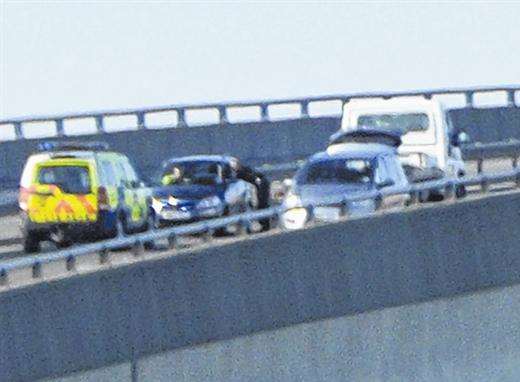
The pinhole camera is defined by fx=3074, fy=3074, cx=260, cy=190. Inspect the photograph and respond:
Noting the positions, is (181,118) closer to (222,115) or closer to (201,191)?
(222,115)

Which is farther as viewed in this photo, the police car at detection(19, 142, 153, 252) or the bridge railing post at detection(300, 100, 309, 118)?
the bridge railing post at detection(300, 100, 309, 118)

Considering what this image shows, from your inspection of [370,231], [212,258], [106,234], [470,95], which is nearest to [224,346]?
[212,258]

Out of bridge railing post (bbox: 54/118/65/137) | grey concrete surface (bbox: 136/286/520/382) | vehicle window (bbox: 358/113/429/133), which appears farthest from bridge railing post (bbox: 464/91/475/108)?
grey concrete surface (bbox: 136/286/520/382)

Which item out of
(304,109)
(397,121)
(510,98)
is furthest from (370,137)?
(510,98)

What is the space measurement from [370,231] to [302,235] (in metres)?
1.55

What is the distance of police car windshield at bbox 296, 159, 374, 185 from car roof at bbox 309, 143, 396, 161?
0.39ft

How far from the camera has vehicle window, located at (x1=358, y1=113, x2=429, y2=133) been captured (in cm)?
5094

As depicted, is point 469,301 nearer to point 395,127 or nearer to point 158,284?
point 158,284

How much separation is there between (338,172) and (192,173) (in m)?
3.71

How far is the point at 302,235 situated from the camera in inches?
1292

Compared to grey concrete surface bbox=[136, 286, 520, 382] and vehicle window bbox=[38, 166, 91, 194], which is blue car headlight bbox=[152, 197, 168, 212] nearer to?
vehicle window bbox=[38, 166, 91, 194]

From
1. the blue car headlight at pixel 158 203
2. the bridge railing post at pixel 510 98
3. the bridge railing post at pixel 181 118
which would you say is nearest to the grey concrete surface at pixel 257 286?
the blue car headlight at pixel 158 203

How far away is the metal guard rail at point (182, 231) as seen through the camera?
1109 inches

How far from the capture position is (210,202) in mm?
44531
